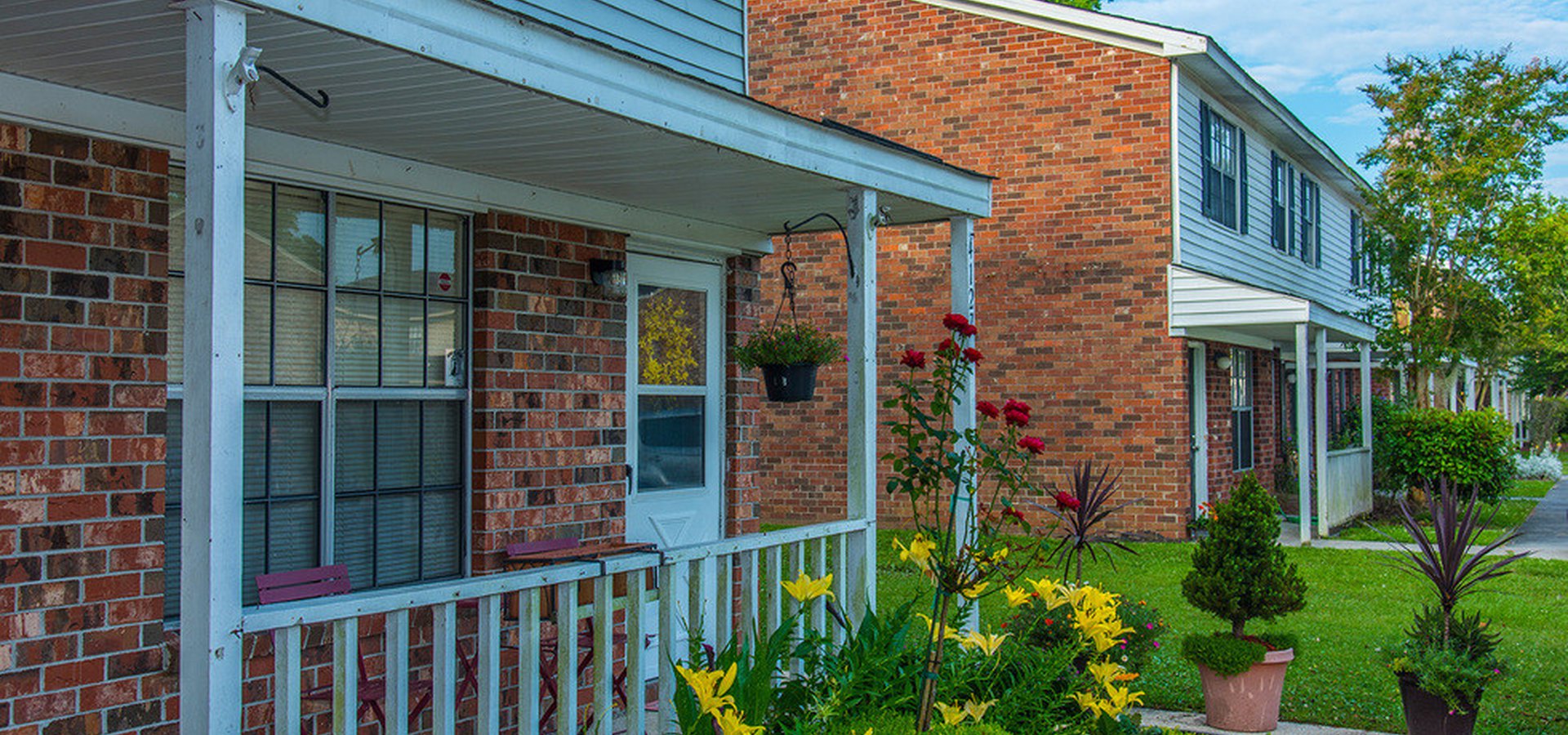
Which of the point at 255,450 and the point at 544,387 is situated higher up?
the point at 544,387

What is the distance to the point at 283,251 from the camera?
16.8 ft

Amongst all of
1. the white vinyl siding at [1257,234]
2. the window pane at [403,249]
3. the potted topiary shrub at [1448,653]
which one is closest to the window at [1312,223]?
the white vinyl siding at [1257,234]

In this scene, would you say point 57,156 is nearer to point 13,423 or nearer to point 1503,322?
point 13,423

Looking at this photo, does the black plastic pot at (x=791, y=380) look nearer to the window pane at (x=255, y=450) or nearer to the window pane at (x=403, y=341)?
the window pane at (x=403, y=341)

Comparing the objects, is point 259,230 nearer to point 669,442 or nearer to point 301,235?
point 301,235

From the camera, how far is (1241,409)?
17016 mm

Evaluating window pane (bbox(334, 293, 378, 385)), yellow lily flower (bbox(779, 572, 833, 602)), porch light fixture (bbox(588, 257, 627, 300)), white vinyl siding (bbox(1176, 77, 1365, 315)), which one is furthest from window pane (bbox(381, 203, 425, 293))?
white vinyl siding (bbox(1176, 77, 1365, 315))

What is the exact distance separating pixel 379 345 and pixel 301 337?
0.41 meters

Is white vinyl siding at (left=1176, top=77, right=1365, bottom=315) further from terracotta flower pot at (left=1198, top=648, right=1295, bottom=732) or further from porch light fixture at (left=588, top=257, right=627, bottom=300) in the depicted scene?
porch light fixture at (left=588, top=257, right=627, bottom=300)

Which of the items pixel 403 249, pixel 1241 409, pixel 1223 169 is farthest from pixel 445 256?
pixel 1241 409

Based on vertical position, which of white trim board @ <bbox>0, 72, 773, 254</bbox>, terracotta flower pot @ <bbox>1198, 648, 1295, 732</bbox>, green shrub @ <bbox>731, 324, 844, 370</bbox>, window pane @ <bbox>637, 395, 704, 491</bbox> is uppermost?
white trim board @ <bbox>0, 72, 773, 254</bbox>

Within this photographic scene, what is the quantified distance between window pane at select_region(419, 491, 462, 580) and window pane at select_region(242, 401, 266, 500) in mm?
866

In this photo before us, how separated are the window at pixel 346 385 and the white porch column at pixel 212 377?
1696mm

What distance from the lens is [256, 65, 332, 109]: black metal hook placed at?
386 cm
